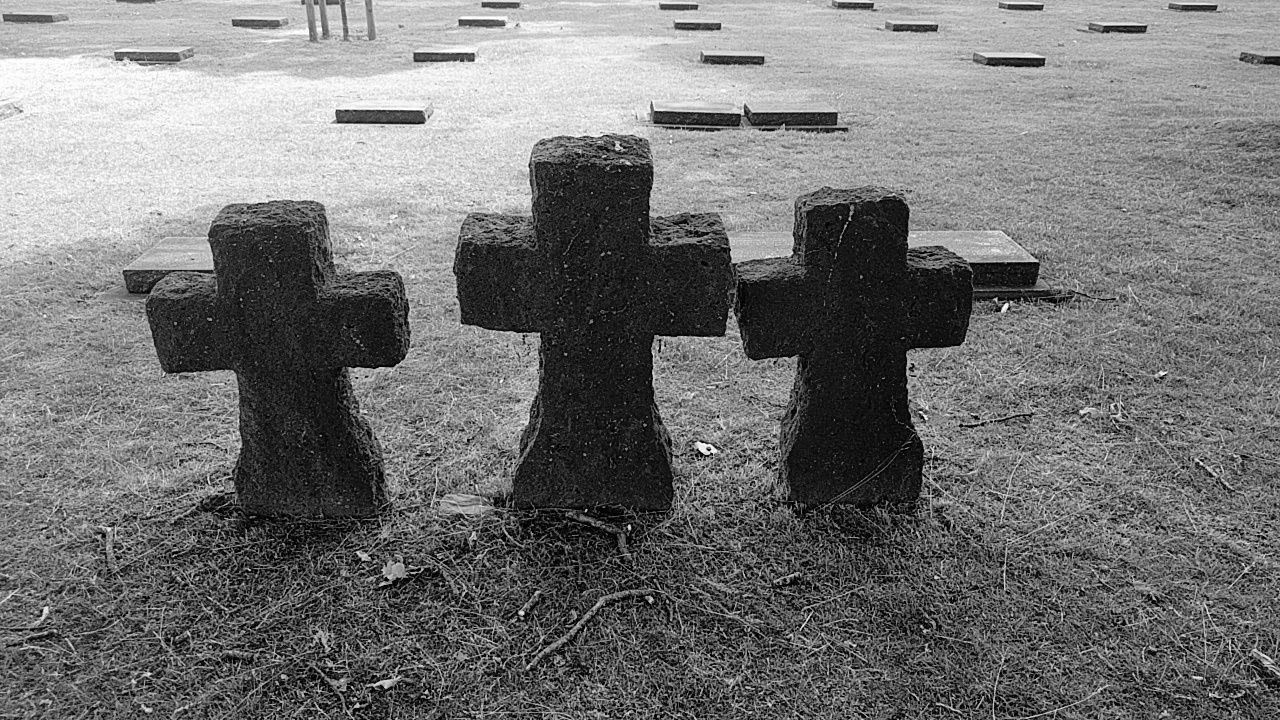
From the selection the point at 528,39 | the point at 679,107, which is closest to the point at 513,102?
the point at 679,107

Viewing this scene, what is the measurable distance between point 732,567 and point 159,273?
11.3ft

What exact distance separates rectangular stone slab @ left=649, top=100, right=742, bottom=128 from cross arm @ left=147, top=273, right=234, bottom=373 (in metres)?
6.47

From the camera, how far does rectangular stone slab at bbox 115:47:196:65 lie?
12.2 m

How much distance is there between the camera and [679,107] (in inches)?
345

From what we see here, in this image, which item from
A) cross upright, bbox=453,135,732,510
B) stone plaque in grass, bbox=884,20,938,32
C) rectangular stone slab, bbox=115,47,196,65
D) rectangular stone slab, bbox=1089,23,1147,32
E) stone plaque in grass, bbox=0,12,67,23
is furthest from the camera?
stone plaque in grass, bbox=0,12,67,23

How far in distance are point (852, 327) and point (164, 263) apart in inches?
143

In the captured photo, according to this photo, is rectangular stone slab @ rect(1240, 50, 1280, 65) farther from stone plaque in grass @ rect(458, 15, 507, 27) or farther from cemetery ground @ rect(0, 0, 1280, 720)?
stone plaque in grass @ rect(458, 15, 507, 27)

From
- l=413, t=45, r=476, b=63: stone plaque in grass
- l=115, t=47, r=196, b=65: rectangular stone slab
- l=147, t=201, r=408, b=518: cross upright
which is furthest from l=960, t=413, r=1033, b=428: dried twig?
l=115, t=47, r=196, b=65: rectangular stone slab

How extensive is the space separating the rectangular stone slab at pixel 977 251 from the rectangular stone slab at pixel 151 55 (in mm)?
9996

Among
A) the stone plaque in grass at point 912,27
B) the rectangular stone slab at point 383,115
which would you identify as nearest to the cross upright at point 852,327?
the rectangular stone slab at point 383,115

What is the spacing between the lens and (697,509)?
2.99 m

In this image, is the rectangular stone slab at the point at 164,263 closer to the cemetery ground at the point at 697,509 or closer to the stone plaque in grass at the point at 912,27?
the cemetery ground at the point at 697,509

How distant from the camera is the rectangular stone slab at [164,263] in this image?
15.5ft

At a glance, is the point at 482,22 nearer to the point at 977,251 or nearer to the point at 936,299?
the point at 977,251
